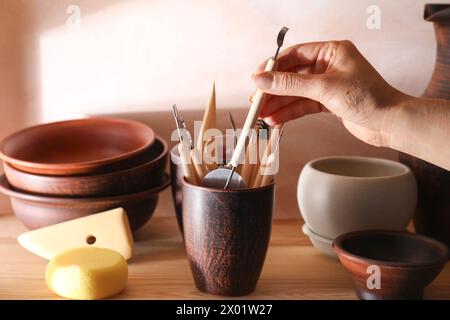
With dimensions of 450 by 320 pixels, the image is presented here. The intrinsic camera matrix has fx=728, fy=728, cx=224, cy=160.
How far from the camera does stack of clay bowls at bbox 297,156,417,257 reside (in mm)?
954

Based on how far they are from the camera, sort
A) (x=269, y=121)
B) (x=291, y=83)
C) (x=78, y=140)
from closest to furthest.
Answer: (x=291, y=83) < (x=269, y=121) < (x=78, y=140)

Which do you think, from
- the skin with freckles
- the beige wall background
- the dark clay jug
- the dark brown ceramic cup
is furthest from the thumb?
the beige wall background

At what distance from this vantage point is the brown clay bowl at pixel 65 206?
3.19 ft

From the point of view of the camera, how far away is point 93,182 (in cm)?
98

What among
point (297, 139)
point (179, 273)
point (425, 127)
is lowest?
point (179, 273)

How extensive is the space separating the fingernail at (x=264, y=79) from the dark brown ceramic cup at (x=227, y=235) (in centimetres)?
12

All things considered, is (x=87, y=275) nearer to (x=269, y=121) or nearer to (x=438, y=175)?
(x=269, y=121)

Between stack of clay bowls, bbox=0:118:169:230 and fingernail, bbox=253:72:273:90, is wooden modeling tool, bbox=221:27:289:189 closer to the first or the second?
fingernail, bbox=253:72:273:90

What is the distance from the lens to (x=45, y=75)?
1.17m

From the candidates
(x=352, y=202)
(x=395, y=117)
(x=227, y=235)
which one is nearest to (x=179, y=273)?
(x=227, y=235)

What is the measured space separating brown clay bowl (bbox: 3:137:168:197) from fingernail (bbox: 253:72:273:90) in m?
0.27

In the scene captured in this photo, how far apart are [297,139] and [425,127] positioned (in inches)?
15.0

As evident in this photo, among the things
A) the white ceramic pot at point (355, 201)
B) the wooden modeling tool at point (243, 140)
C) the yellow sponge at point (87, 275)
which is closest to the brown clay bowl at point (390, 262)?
the white ceramic pot at point (355, 201)
